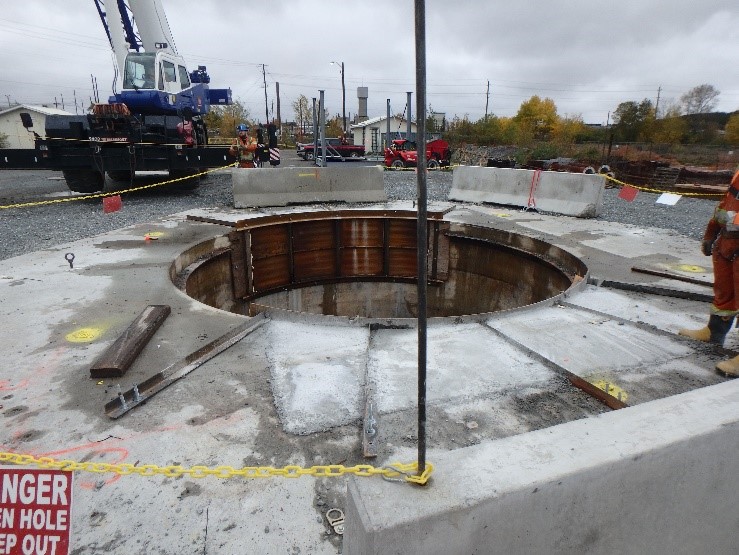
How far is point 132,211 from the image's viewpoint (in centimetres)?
1090

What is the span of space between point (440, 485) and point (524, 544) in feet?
1.36

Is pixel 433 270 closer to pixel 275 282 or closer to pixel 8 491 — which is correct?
pixel 275 282

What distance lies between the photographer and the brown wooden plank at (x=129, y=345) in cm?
350

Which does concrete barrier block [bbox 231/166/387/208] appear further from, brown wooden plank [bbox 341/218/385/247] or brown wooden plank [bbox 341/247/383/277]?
brown wooden plank [bbox 341/247/383/277]

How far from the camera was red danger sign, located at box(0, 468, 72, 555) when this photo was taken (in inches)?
80.6

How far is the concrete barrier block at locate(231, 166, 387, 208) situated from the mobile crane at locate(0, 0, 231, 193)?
2.17 m

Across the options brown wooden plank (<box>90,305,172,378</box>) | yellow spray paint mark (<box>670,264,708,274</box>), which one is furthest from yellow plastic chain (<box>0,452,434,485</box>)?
yellow spray paint mark (<box>670,264,708,274</box>)

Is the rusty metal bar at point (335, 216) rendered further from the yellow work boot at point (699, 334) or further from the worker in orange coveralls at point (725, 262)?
the worker in orange coveralls at point (725, 262)

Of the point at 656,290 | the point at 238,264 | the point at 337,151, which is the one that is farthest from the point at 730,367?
the point at 337,151

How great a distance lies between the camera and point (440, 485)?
→ 1.54 meters

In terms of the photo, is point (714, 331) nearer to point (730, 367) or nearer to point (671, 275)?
point (730, 367)

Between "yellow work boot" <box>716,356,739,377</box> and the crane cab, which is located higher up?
the crane cab

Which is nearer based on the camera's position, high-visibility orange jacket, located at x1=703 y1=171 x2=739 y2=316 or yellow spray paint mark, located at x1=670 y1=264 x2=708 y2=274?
high-visibility orange jacket, located at x1=703 y1=171 x2=739 y2=316

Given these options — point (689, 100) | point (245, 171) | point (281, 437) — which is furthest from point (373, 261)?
point (689, 100)
